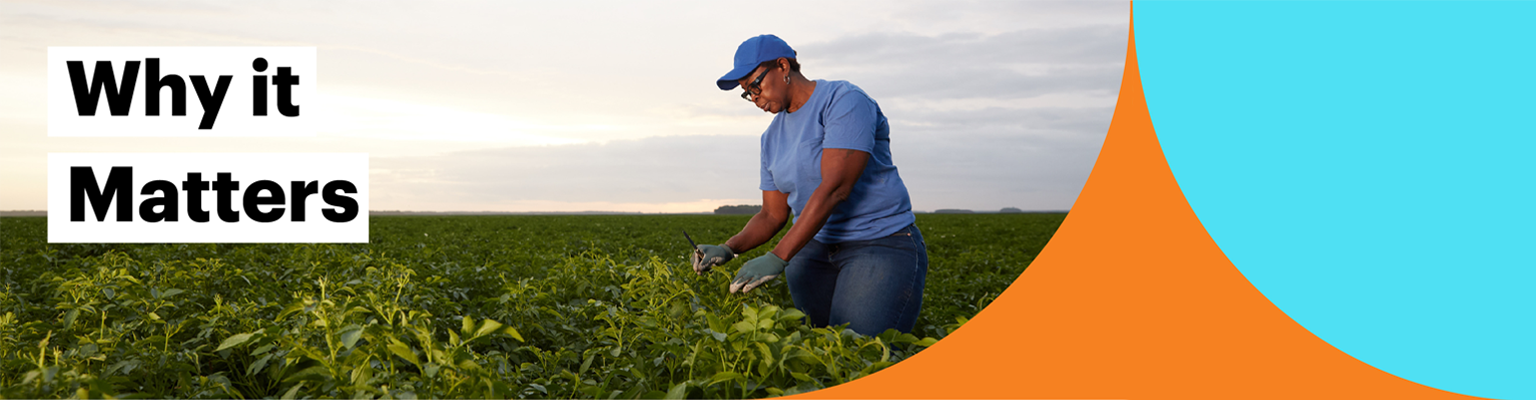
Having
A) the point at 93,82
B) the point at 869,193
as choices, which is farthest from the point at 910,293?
the point at 93,82

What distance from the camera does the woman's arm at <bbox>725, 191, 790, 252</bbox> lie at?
2.88 m

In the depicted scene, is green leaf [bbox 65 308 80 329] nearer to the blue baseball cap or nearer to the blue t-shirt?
the blue baseball cap

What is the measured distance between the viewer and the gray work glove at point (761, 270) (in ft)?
8.32

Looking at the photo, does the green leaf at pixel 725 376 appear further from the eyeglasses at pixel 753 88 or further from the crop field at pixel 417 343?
the eyeglasses at pixel 753 88

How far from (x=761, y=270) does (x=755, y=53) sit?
66 cm

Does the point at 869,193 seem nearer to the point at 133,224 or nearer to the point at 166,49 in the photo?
the point at 166,49

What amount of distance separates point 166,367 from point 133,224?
5.48 meters

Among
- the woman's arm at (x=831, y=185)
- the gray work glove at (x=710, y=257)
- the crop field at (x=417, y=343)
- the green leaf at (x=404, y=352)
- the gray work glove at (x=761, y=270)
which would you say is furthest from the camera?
the gray work glove at (x=710, y=257)

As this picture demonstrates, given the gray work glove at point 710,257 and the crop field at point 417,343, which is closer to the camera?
the crop field at point 417,343

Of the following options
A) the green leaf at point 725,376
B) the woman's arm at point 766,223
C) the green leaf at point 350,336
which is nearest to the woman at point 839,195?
the woman's arm at point 766,223

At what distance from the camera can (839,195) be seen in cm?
246

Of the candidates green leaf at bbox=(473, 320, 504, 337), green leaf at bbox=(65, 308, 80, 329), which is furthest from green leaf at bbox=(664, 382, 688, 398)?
green leaf at bbox=(65, 308, 80, 329)

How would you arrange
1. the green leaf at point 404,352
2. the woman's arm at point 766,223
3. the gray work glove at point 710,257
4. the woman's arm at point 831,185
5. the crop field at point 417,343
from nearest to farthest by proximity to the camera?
the green leaf at point 404,352
the crop field at point 417,343
the woman's arm at point 831,185
the gray work glove at point 710,257
the woman's arm at point 766,223

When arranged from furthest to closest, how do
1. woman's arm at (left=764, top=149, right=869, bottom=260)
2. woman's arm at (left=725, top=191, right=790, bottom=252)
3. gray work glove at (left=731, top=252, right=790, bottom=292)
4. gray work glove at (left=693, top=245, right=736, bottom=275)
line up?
woman's arm at (left=725, top=191, right=790, bottom=252) → gray work glove at (left=693, top=245, right=736, bottom=275) → gray work glove at (left=731, top=252, right=790, bottom=292) → woman's arm at (left=764, top=149, right=869, bottom=260)
